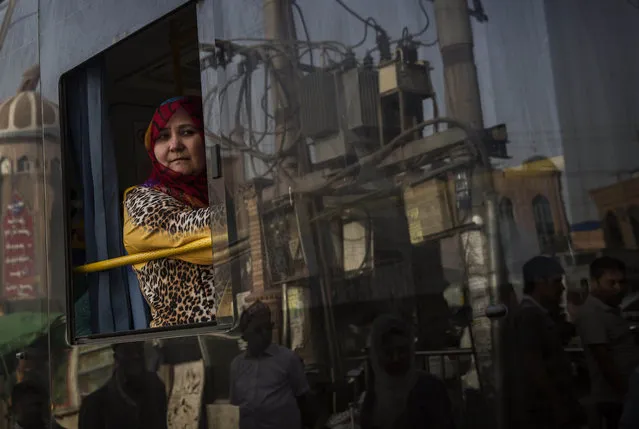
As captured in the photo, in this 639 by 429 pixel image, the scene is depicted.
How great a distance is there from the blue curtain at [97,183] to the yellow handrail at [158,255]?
7 centimetres

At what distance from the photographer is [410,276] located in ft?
6.75

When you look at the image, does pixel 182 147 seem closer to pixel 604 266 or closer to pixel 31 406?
pixel 31 406

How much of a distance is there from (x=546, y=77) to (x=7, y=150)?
232cm

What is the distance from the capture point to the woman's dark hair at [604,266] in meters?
1.74

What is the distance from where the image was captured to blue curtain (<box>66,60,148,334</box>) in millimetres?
3244

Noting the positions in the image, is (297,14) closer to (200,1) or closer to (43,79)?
(200,1)

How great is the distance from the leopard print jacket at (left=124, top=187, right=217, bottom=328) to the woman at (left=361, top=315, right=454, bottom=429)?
949 mm

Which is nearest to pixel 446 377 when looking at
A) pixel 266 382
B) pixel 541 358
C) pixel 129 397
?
pixel 541 358

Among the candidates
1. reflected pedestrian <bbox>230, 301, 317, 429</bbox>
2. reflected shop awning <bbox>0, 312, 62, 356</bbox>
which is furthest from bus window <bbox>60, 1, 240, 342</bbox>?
reflected pedestrian <bbox>230, 301, 317, 429</bbox>

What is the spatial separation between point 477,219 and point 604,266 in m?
0.30

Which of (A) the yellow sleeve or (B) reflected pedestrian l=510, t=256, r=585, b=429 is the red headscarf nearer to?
(A) the yellow sleeve

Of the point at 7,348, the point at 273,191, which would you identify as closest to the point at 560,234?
the point at 273,191

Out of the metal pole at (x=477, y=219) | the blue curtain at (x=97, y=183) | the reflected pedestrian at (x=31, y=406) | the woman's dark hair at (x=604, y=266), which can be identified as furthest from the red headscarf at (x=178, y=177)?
the woman's dark hair at (x=604, y=266)

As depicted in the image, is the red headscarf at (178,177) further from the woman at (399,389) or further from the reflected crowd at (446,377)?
the woman at (399,389)
